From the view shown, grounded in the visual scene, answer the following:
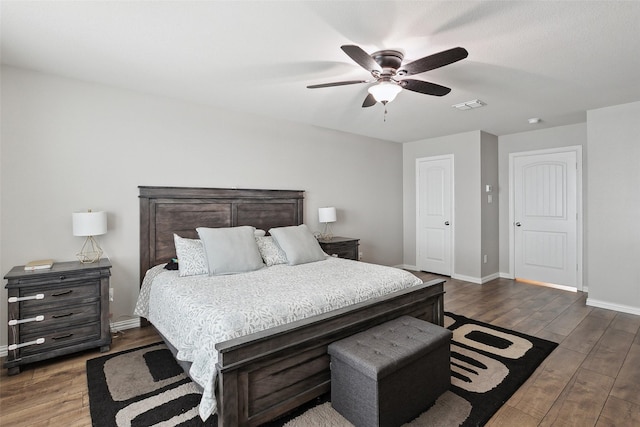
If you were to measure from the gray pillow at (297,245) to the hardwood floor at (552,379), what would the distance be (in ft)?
5.09

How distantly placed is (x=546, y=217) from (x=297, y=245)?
4.19 metres

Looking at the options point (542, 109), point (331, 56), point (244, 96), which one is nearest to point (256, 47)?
point (331, 56)

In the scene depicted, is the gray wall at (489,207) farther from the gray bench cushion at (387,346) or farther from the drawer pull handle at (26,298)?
the drawer pull handle at (26,298)

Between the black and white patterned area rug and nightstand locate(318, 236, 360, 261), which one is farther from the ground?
nightstand locate(318, 236, 360, 261)

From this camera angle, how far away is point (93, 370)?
2.54 metres

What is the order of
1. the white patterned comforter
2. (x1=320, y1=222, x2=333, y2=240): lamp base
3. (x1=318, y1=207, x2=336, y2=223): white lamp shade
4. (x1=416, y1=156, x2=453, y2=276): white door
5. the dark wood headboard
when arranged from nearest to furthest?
the white patterned comforter → the dark wood headboard → (x1=318, y1=207, x2=336, y2=223): white lamp shade → (x1=320, y1=222, x2=333, y2=240): lamp base → (x1=416, y1=156, x2=453, y2=276): white door

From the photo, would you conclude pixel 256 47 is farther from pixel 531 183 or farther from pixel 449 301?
pixel 531 183

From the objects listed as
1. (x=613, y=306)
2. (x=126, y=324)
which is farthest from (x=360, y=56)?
(x=613, y=306)

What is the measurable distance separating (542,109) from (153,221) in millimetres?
4863

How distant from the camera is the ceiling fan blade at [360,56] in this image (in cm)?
197

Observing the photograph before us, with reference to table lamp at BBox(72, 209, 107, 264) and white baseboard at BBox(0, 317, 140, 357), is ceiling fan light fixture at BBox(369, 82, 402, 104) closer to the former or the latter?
table lamp at BBox(72, 209, 107, 264)

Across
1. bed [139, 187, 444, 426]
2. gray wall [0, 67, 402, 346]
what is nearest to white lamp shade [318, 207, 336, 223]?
gray wall [0, 67, 402, 346]

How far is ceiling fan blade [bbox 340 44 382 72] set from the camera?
197cm

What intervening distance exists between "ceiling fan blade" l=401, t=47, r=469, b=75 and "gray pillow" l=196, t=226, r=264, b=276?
2.14 m
